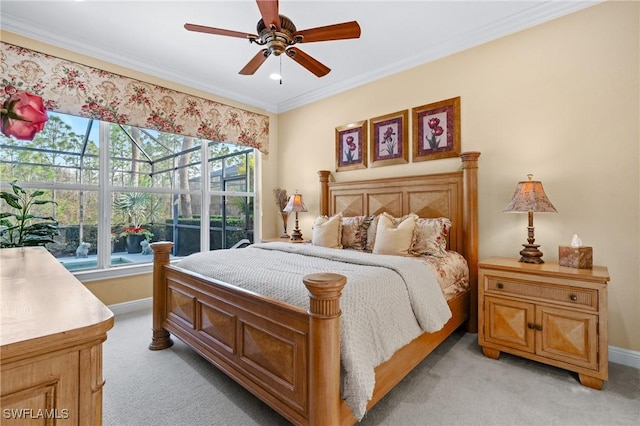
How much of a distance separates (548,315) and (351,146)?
9.15 feet

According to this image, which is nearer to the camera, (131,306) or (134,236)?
(131,306)

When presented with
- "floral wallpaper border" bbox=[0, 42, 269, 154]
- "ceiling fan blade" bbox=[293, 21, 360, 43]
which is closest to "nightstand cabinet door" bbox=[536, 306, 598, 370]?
"ceiling fan blade" bbox=[293, 21, 360, 43]

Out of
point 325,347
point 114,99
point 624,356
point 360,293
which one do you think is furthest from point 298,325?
point 114,99

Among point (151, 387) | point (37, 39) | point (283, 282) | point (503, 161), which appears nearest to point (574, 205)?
point (503, 161)

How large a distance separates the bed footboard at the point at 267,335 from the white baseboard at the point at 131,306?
122cm

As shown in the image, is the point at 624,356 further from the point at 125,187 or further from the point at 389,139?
the point at 125,187

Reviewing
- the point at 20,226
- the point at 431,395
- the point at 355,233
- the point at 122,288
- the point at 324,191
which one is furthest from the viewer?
the point at 324,191

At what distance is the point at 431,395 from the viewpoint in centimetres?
189

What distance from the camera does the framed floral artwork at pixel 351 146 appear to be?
12.8ft

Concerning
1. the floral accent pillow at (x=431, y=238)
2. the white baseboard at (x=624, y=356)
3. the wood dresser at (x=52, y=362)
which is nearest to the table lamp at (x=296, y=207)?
the floral accent pillow at (x=431, y=238)

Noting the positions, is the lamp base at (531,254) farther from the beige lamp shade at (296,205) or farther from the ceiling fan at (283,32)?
the beige lamp shade at (296,205)

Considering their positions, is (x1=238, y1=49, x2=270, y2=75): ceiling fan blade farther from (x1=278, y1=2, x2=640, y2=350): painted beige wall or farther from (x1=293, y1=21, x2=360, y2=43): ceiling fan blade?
(x1=278, y1=2, x2=640, y2=350): painted beige wall

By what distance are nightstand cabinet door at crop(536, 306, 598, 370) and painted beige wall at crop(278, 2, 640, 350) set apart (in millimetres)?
650

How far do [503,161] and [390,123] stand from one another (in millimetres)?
1337
